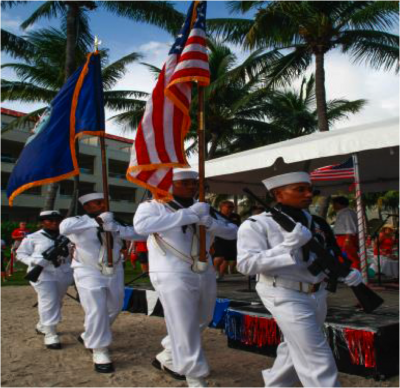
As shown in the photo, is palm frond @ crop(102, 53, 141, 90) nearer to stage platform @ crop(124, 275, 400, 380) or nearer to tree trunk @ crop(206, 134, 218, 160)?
tree trunk @ crop(206, 134, 218, 160)

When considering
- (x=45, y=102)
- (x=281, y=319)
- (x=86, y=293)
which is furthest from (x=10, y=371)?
(x=45, y=102)

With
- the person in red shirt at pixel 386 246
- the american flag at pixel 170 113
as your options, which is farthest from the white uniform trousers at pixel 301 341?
the person in red shirt at pixel 386 246

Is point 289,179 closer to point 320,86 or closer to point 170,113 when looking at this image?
point 170,113

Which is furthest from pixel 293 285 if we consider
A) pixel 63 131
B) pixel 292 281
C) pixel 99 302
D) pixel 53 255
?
pixel 53 255

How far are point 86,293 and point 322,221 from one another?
2.83 metres

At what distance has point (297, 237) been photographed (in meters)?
3.21

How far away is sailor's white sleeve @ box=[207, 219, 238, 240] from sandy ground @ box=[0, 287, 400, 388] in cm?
142

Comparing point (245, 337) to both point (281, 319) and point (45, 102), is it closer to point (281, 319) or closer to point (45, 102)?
point (281, 319)

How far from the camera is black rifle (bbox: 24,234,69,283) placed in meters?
6.36

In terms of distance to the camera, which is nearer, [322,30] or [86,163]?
[322,30]

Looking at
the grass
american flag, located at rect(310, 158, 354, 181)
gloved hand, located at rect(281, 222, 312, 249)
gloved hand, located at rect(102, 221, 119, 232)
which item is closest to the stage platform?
gloved hand, located at rect(102, 221, 119, 232)

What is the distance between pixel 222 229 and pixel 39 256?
3.30 metres

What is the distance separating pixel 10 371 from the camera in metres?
5.08

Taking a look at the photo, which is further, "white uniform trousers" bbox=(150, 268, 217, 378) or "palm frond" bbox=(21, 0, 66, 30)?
"palm frond" bbox=(21, 0, 66, 30)
